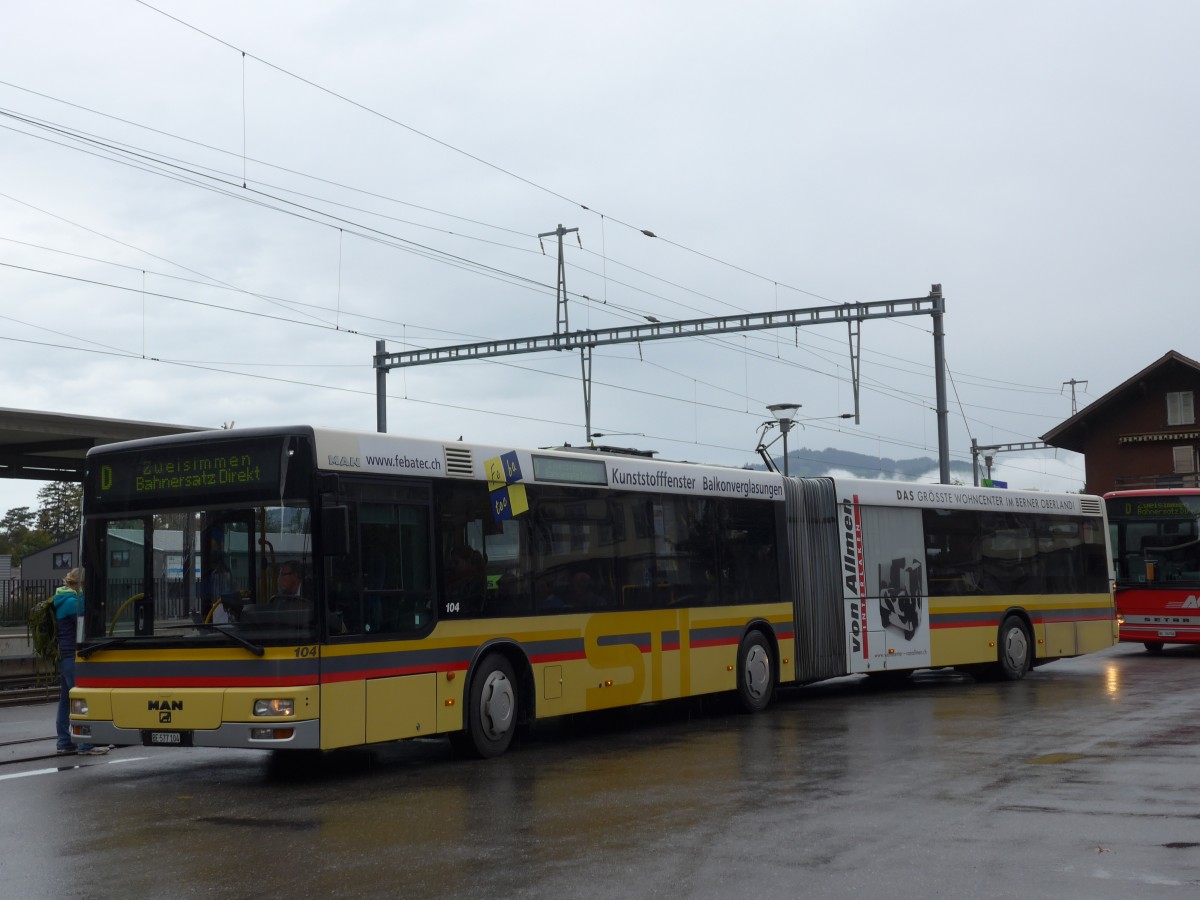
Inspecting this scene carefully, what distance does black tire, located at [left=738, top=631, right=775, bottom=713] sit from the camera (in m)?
16.6

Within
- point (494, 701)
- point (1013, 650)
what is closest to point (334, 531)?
point (494, 701)

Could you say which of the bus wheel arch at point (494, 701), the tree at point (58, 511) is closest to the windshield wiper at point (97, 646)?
the bus wheel arch at point (494, 701)

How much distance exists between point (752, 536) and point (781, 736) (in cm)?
334

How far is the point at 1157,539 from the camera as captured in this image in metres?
28.2

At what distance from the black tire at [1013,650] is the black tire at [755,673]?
17.0 feet

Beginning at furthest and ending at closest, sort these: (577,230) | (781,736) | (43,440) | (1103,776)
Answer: (577,230)
(43,440)
(781,736)
(1103,776)

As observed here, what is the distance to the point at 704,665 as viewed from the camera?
15.8 metres

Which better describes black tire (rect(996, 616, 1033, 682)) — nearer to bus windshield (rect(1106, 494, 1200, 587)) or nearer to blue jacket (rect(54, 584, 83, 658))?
bus windshield (rect(1106, 494, 1200, 587))

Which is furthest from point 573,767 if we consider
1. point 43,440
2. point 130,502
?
point 43,440

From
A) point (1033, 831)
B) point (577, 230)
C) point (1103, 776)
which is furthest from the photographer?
point (577, 230)

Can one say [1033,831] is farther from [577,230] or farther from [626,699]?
[577,230]

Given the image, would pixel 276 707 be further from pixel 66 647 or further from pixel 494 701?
pixel 66 647

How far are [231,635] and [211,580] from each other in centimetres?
48

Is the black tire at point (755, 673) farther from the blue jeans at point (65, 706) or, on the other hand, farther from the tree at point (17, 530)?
the tree at point (17, 530)
